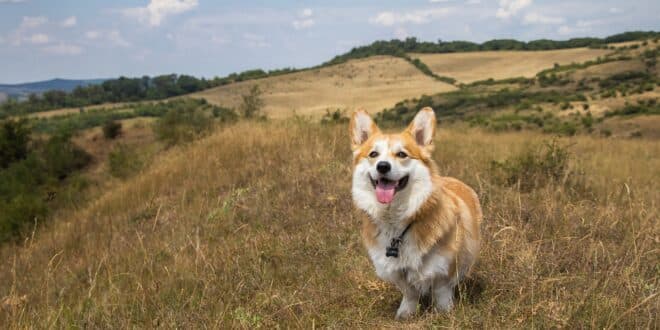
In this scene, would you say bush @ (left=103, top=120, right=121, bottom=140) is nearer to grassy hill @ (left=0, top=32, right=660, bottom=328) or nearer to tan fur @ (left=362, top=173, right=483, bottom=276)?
grassy hill @ (left=0, top=32, right=660, bottom=328)

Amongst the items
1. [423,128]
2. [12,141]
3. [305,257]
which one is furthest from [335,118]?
[12,141]

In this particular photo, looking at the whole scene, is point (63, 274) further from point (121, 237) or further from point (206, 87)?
point (206, 87)

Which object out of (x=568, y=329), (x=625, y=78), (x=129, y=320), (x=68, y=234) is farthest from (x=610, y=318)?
(x=625, y=78)

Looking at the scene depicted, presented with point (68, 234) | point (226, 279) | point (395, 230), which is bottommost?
point (68, 234)

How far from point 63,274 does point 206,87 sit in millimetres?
92567

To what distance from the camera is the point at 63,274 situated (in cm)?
743

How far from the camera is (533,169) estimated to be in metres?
9.02

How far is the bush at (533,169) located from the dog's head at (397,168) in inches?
195

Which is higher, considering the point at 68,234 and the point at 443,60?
the point at 443,60

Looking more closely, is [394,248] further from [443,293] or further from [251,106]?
[251,106]

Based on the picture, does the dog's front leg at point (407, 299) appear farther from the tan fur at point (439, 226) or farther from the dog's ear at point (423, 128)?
the dog's ear at point (423, 128)

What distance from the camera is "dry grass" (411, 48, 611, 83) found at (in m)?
78.2

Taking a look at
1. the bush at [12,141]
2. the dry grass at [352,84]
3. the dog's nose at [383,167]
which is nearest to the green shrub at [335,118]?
the dog's nose at [383,167]

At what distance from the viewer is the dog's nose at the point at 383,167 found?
3836 millimetres
